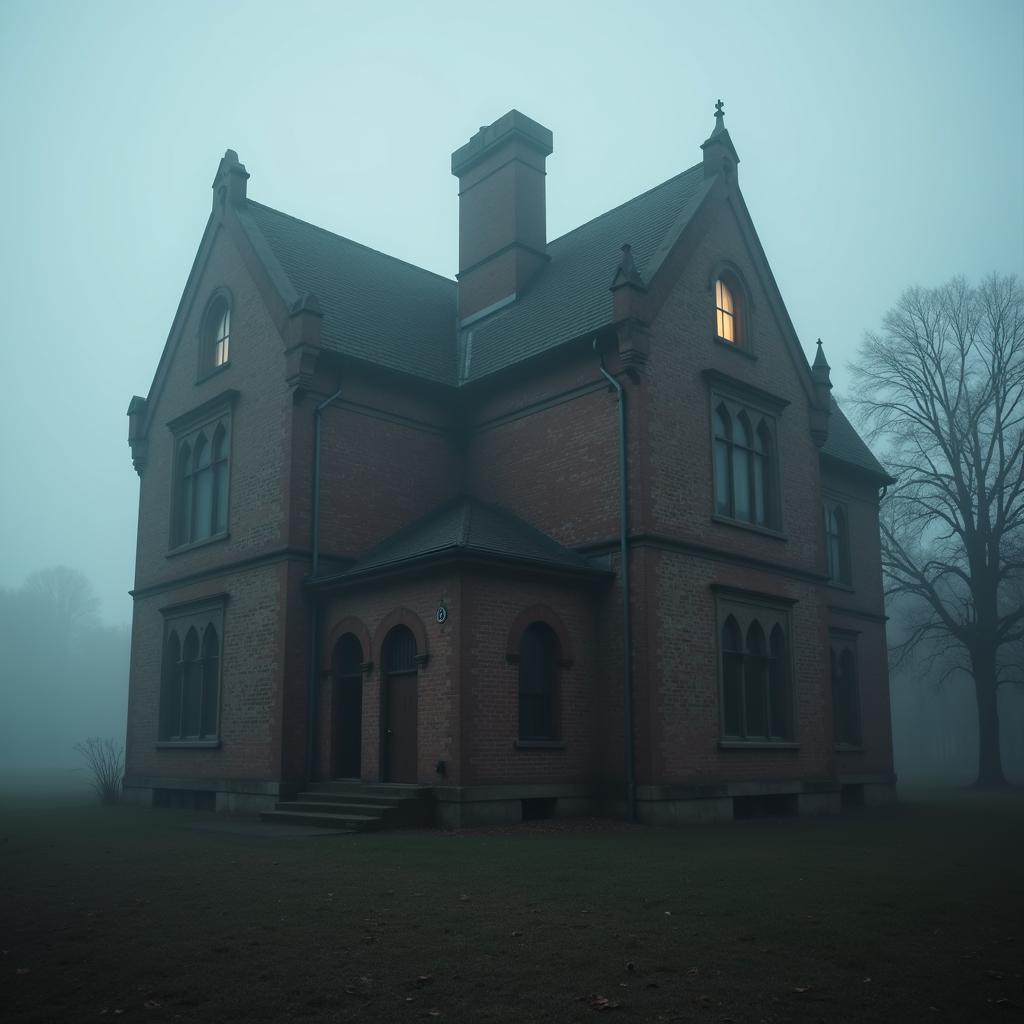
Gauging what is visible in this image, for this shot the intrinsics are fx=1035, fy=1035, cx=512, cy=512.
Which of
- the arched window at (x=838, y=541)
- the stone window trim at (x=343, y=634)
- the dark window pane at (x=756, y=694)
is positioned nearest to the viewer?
the stone window trim at (x=343, y=634)

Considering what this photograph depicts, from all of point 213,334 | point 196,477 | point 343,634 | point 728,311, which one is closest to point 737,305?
point 728,311

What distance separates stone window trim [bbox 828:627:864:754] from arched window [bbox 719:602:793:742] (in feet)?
18.9

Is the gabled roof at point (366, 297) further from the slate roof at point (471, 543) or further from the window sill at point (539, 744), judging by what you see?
the window sill at point (539, 744)

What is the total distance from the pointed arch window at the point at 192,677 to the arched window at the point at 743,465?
11.6m

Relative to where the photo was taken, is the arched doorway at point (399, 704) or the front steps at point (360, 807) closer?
the front steps at point (360, 807)

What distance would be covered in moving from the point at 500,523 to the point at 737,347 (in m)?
6.86

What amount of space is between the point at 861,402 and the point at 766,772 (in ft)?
72.0

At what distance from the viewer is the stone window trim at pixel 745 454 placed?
73.4 feet

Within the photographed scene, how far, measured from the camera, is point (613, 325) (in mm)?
20844

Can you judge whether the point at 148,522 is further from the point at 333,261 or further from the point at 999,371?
the point at 999,371

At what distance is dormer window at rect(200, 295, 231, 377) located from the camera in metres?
25.8

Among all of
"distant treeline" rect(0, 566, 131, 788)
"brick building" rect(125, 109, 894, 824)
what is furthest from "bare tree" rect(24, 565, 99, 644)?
"brick building" rect(125, 109, 894, 824)

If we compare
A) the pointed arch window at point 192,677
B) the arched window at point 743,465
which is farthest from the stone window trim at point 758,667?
the pointed arch window at point 192,677

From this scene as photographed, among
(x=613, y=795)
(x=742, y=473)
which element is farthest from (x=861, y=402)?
(x=613, y=795)
